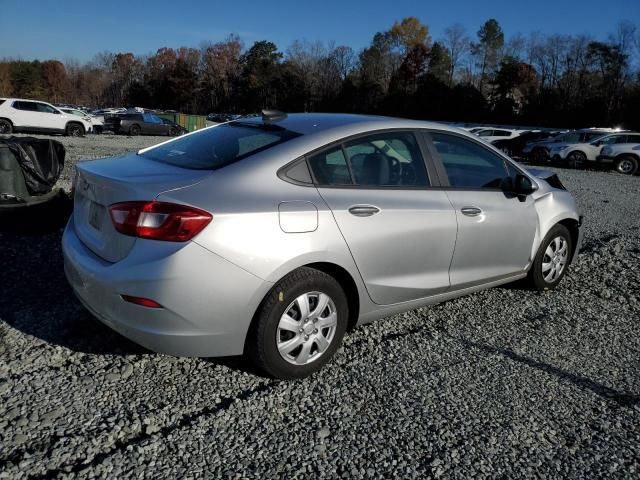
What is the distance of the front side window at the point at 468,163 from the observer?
4.07 meters

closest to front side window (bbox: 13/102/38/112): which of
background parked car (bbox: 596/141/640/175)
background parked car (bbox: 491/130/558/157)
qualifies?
background parked car (bbox: 491/130/558/157)

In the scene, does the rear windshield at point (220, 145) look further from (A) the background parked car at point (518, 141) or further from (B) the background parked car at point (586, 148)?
(A) the background parked car at point (518, 141)

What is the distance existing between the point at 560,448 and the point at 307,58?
92246mm

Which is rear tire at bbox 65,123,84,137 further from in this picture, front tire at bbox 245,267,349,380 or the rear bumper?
front tire at bbox 245,267,349,380

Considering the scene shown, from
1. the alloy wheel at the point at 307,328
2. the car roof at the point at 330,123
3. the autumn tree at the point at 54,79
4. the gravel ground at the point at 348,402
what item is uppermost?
the autumn tree at the point at 54,79

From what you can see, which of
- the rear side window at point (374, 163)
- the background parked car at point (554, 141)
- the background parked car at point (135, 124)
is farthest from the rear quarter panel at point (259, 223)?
the background parked car at point (135, 124)

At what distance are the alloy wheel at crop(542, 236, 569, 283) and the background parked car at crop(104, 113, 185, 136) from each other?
29.6 metres

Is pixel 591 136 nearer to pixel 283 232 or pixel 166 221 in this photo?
pixel 283 232

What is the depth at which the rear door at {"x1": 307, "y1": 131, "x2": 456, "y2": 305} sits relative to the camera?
334 cm

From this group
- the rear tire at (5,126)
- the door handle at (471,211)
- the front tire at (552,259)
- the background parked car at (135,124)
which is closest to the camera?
the door handle at (471,211)

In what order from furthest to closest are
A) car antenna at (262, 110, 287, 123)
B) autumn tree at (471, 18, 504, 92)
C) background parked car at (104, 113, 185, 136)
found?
autumn tree at (471, 18, 504, 92) < background parked car at (104, 113, 185, 136) < car antenna at (262, 110, 287, 123)

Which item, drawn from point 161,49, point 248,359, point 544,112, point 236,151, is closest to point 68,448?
point 248,359

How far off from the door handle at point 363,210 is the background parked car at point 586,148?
72.0ft

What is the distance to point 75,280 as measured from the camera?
3.23 m
